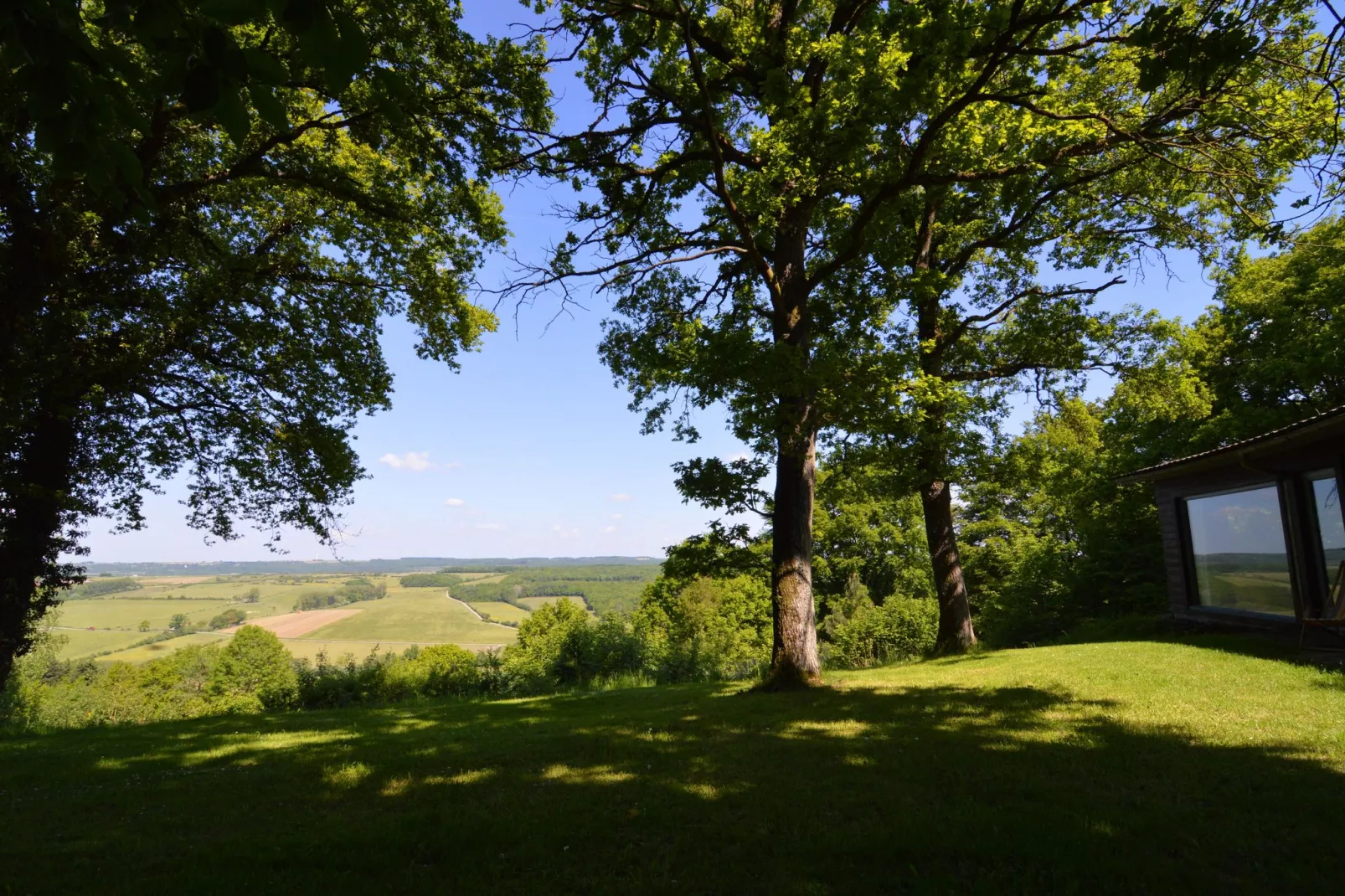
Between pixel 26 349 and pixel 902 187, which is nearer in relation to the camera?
pixel 902 187

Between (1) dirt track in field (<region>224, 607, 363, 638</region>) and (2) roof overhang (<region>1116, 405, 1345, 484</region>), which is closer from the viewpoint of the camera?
(2) roof overhang (<region>1116, 405, 1345, 484</region>)

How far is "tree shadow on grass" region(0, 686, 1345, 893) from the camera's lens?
10.5ft

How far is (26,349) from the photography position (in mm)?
9094

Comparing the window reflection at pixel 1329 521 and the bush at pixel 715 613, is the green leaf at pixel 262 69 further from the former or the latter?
the bush at pixel 715 613

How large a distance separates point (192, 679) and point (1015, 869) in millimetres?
45619

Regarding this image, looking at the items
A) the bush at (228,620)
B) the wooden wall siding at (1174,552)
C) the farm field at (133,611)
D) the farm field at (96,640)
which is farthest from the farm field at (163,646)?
the wooden wall siding at (1174,552)

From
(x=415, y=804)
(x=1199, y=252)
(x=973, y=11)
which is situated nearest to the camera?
(x=415, y=804)

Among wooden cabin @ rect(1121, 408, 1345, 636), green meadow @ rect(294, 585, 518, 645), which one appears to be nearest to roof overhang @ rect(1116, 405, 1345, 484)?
wooden cabin @ rect(1121, 408, 1345, 636)

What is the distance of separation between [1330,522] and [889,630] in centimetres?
1700

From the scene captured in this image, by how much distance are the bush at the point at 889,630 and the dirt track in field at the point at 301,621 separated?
52.4 metres

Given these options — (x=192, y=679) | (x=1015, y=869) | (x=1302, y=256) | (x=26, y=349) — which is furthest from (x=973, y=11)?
(x=192, y=679)

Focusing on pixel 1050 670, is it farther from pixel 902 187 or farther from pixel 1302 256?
pixel 1302 256

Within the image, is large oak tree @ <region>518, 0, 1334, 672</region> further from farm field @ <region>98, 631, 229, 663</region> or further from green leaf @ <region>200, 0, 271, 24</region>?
farm field @ <region>98, 631, 229, 663</region>

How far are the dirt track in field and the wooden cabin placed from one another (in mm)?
64124
